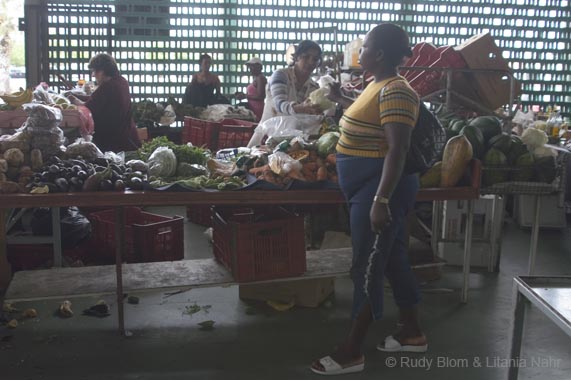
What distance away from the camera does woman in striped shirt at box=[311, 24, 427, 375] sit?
2.93 meters

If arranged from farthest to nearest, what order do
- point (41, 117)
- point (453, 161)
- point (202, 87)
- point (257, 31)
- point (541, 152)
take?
point (257, 31) < point (202, 87) < point (541, 152) < point (453, 161) < point (41, 117)

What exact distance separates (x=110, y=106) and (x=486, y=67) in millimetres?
3691

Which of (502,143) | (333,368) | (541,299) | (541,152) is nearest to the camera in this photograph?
(541,299)

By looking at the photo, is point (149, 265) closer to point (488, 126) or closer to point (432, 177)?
point (432, 177)

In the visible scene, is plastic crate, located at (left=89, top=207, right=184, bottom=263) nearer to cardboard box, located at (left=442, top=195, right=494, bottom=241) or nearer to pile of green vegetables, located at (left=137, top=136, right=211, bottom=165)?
pile of green vegetables, located at (left=137, top=136, right=211, bottom=165)

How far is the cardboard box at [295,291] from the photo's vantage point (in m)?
4.26

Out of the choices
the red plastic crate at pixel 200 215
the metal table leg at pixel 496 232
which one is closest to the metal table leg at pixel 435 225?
the metal table leg at pixel 496 232

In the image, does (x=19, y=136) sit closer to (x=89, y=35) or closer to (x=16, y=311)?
(x=16, y=311)

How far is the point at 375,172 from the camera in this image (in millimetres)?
3062

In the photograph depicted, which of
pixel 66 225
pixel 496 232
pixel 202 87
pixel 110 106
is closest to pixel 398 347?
pixel 496 232

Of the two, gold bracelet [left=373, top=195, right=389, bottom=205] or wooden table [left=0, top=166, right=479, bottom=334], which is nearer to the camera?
gold bracelet [left=373, top=195, right=389, bottom=205]

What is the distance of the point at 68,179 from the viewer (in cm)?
361

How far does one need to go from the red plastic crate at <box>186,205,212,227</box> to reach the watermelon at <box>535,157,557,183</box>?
3.49 meters

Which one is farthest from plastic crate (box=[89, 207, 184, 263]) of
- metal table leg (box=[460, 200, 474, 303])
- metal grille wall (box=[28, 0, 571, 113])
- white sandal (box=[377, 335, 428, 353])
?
metal grille wall (box=[28, 0, 571, 113])
